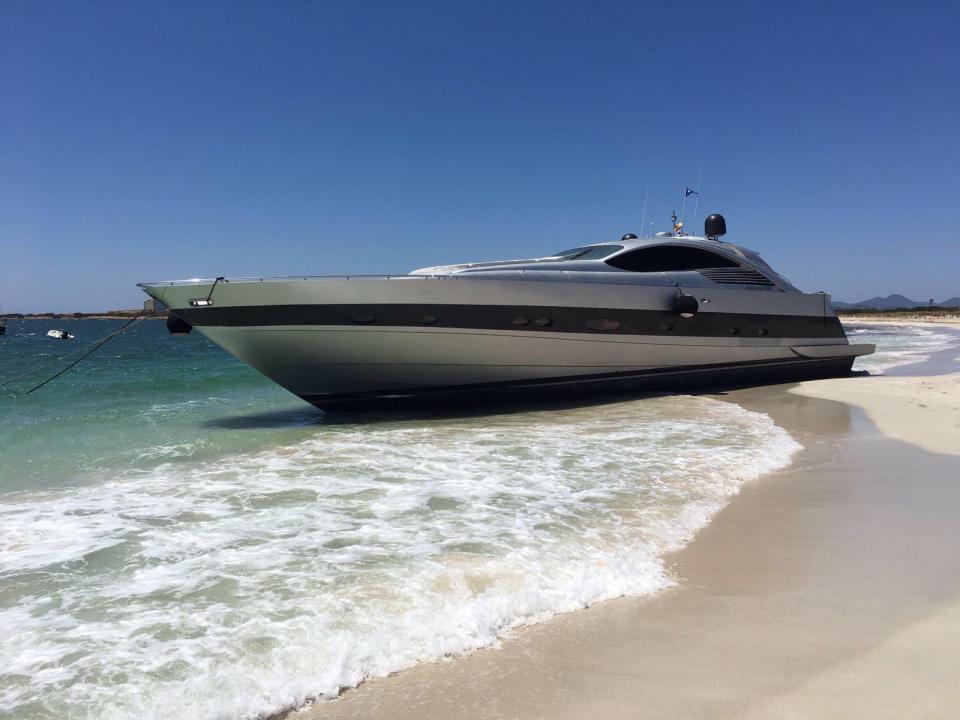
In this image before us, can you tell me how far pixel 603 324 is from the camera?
33.0 feet

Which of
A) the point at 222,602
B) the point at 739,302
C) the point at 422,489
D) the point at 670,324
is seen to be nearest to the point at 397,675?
the point at 222,602

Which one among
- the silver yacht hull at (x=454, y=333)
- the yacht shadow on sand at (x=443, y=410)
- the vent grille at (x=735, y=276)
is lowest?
the yacht shadow on sand at (x=443, y=410)

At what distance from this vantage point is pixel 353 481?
5.16 meters

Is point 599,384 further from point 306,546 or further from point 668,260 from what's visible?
point 306,546

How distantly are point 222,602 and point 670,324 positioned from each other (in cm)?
941

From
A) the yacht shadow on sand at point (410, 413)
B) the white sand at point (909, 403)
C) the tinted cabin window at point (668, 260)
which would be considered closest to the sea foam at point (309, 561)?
the white sand at point (909, 403)

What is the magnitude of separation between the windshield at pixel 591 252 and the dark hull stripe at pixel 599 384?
6.85 feet

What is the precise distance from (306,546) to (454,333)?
5409 mm

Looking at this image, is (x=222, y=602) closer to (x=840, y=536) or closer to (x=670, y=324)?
(x=840, y=536)

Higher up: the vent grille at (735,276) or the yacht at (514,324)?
the vent grille at (735,276)

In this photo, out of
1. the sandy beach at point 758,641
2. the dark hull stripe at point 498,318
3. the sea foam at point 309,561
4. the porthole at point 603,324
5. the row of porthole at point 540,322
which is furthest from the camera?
the porthole at point 603,324

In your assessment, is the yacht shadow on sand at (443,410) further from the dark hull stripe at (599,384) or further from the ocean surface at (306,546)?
the ocean surface at (306,546)

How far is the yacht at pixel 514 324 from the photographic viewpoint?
8.22m

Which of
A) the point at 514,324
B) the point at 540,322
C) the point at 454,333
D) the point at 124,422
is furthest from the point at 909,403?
the point at 124,422
